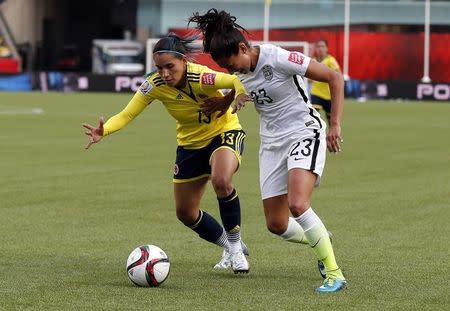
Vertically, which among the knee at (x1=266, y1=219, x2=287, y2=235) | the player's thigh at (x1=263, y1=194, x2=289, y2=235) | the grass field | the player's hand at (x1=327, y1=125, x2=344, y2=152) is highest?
the player's hand at (x1=327, y1=125, x2=344, y2=152)

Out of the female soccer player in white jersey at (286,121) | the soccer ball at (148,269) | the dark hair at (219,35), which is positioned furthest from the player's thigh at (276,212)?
the dark hair at (219,35)

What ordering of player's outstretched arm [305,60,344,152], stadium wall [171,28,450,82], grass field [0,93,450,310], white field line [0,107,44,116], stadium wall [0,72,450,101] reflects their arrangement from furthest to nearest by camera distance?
stadium wall [171,28,450,82]
stadium wall [0,72,450,101]
white field line [0,107,44,116]
player's outstretched arm [305,60,344,152]
grass field [0,93,450,310]

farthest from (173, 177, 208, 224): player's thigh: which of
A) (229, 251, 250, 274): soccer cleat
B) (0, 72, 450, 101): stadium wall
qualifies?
(0, 72, 450, 101): stadium wall

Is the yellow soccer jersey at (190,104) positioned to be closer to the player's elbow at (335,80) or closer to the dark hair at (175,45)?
the dark hair at (175,45)

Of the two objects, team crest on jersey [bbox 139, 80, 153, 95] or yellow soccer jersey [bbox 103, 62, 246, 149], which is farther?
team crest on jersey [bbox 139, 80, 153, 95]

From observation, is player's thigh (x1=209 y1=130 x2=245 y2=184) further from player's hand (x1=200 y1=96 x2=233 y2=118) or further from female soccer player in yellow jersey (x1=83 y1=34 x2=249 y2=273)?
player's hand (x1=200 y1=96 x2=233 y2=118)

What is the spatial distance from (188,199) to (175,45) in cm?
133

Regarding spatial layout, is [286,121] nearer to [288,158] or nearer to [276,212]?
[288,158]

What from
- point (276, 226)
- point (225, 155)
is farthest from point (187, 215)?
point (276, 226)

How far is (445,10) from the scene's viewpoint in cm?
7244

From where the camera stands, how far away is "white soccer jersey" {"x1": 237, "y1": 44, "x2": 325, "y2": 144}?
9.65m

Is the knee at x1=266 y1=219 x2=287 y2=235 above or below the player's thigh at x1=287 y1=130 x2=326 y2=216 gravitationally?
below

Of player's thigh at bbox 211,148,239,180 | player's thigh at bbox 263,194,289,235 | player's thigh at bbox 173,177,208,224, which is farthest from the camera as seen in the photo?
player's thigh at bbox 173,177,208,224

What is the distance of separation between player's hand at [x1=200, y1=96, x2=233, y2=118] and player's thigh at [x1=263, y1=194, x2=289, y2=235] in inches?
35.1
